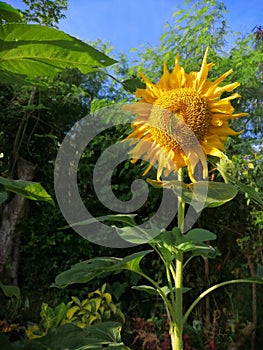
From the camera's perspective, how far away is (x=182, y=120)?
2.45 ft

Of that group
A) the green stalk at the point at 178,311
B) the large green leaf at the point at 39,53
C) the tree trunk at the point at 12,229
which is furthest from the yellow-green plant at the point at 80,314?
the large green leaf at the point at 39,53

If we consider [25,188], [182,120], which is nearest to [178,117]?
[182,120]

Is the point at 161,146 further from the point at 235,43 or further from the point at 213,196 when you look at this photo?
the point at 235,43

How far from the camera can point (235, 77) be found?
2.87 metres

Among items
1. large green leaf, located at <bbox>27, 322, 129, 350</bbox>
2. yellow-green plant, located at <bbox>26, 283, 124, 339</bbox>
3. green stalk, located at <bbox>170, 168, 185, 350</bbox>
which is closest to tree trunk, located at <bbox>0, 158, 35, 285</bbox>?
yellow-green plant, located at <bbox>26, 283, 124, 339</bbox>

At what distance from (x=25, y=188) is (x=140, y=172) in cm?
225

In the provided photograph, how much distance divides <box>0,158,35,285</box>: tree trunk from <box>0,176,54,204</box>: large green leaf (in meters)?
2.45

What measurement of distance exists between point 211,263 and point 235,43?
154 cm

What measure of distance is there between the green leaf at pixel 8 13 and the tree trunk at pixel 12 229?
259 centimetres

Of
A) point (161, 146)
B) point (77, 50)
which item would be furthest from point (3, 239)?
point (77, 50)

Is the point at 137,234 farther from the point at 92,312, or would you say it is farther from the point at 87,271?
the point at 92,312

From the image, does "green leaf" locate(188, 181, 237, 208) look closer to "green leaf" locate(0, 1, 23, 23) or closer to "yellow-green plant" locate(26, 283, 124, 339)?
"green leaf" locate(0, 1, 23, 23)

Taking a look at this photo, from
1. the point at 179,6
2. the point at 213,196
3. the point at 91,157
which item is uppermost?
the point at 179,6

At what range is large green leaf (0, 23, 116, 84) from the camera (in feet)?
1.45
